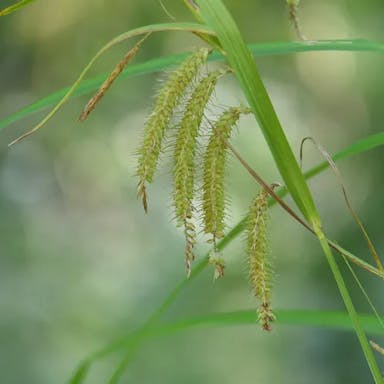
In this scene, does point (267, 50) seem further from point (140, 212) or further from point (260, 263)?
point (140, 212)

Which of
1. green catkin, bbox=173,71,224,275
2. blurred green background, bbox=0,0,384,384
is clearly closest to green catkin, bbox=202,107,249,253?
green catkin, bbox=173,71,224,275

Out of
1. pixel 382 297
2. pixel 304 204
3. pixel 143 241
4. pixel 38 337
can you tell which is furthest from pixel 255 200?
pixel 143 241

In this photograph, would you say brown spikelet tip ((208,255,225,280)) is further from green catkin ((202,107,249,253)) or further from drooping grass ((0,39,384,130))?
drooping grass ((0,39,384,130))

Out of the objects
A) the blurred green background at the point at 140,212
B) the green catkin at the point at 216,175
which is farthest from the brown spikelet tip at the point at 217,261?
the blurred green background at the point at 140,212

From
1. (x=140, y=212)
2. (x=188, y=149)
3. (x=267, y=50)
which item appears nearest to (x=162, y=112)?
(x=188, y=149)

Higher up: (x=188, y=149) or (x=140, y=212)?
(x=140, y=212)

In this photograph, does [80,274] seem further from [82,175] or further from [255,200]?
[255,200]
